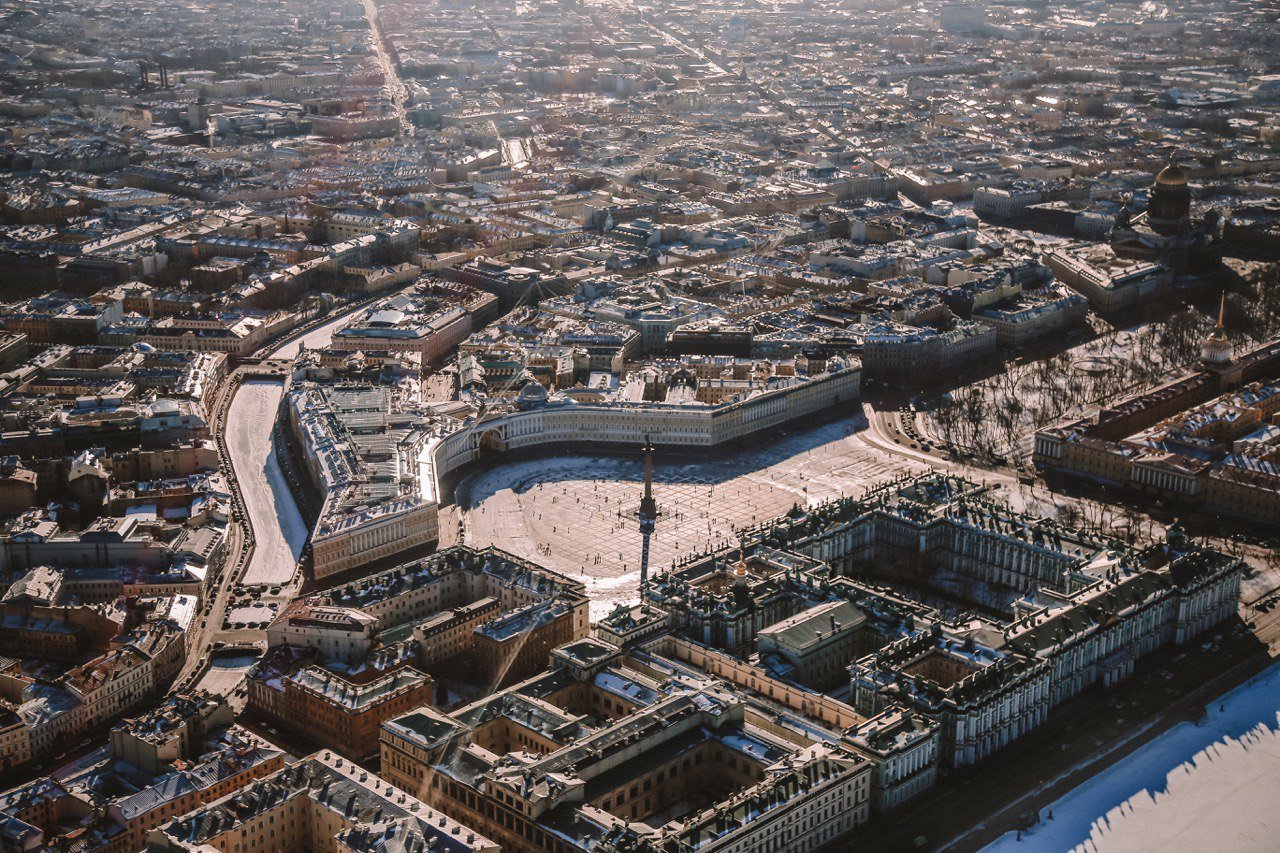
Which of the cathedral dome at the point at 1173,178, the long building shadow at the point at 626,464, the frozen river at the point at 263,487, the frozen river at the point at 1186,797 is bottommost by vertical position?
the long building shadow at the point at 626,464

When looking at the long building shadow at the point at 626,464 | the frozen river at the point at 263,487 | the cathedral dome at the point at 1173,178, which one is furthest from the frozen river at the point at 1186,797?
the cathedral dome at the point at 1173,178

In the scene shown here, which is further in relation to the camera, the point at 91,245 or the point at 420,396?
the point at 91,245

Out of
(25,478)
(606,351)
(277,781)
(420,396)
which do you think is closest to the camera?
(277,781)

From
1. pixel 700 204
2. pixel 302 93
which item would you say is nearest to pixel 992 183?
pixel 700 204

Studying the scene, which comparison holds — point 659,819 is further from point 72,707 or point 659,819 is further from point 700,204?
point 700,204

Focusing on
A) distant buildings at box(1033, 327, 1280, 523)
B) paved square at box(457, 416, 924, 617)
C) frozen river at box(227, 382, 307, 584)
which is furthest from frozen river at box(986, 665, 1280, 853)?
frozen river at box(227, 382, 307, 584)

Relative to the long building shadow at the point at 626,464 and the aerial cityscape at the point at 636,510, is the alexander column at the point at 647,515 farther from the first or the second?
the long building shadow at the point at 626,464
